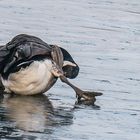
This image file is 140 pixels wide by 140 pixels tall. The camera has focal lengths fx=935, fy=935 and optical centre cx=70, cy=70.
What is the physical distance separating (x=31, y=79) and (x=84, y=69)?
7.86ft

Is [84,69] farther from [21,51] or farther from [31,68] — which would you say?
[31,68]

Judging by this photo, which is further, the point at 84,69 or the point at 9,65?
the point at 84,69

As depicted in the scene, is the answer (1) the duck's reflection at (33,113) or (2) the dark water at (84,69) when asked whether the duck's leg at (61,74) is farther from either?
(1) the duck's reflection at (33,113)

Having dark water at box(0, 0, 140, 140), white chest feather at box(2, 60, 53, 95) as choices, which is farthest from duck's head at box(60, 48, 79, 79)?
white chest feather at box(2, 60, 53, 95)

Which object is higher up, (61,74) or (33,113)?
(61,74)

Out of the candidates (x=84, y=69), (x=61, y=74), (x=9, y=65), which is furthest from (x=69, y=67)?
(x=84, y=69)

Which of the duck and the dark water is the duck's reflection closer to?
the dark water

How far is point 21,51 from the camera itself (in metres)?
10.5

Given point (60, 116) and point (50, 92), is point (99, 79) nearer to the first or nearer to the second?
point (50, 92)

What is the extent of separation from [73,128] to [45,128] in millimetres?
289

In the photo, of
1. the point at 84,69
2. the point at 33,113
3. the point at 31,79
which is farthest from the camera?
the point at 84,69

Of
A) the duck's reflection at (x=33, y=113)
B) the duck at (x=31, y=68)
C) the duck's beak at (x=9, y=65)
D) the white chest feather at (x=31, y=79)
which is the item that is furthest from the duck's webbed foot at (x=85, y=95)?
the duck's beak at (x=9, y=65)

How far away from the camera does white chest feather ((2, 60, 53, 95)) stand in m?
10.3

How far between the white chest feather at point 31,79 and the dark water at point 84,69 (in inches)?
4.6
